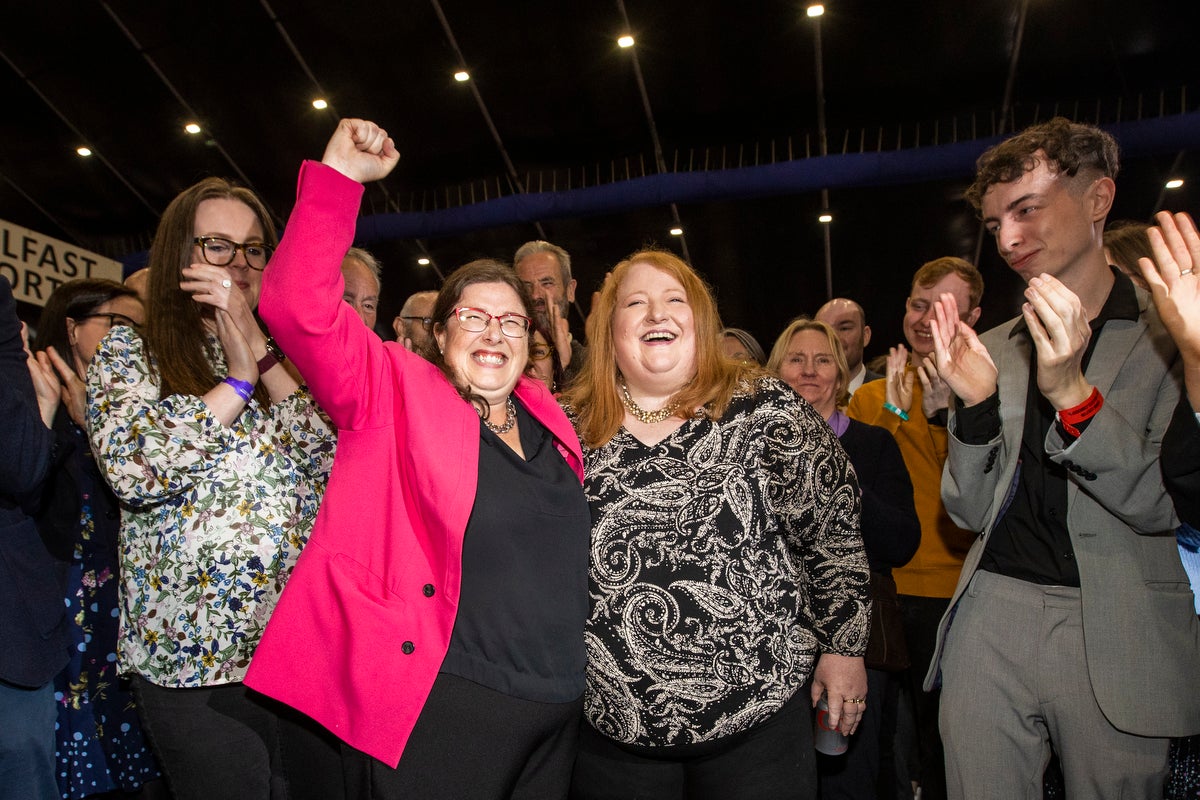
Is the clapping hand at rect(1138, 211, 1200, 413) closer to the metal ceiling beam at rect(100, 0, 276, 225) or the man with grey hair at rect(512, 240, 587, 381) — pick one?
the man with grey hair at rect(512, 240, 587, 381)

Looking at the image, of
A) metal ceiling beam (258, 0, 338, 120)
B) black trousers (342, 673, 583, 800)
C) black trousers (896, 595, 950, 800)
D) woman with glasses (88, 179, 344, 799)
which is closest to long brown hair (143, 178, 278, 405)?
woman with glasses (88, 179, 344, 799)

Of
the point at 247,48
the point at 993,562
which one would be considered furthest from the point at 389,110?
the point at 993,562

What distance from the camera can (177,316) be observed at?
6.17 feet

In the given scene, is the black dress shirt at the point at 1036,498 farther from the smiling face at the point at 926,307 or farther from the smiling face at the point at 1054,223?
the smiling face at the point at 926,307

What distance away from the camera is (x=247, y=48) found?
22.4ft

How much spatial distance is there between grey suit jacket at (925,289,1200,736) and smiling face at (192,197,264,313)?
1.89m

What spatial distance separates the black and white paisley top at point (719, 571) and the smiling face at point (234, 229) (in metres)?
0.92

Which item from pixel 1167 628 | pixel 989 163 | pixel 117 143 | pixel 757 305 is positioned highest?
pixel 117 143

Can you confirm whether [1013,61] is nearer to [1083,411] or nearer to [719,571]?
[1083,411]

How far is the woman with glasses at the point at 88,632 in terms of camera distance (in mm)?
2096

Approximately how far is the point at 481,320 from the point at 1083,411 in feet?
4.28

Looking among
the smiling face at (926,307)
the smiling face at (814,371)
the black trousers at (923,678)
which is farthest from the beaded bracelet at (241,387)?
the smiling face at (926,307)

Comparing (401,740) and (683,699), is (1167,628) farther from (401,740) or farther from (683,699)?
(401,740)

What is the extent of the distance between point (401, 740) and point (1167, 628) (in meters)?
1.58
